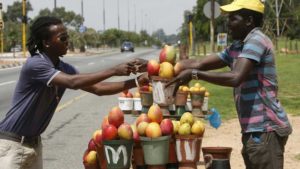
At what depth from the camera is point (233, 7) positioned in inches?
150

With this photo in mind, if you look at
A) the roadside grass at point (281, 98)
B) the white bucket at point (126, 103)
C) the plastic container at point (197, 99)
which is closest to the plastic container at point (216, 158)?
the plastic container at point (197, 99)

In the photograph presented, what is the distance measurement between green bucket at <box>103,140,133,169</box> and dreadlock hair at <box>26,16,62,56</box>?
31.8 inches

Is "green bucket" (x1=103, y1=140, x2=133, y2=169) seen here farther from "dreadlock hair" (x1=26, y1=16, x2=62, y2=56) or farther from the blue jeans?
"dreadlock hair" (x1=26, y1=16, x2=62, y2=56)

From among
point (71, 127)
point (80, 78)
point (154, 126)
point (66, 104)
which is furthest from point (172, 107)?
point (66, 104)

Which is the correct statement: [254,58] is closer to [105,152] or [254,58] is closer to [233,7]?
[233,7]

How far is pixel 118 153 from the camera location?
394 cm

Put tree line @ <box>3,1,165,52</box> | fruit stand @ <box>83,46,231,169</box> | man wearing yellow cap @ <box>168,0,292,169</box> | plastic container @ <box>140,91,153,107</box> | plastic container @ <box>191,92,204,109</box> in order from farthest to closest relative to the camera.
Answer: tree line @ <box>3,1,165,52</box>, plastic container @ <box>191,92,204,109</box>, plastic container @ <box>140,91,153,107</box>, fruit stand @ <box>83,46,231,169</box>, man wearing yellow cap @ <box>168,0,292,169</box>

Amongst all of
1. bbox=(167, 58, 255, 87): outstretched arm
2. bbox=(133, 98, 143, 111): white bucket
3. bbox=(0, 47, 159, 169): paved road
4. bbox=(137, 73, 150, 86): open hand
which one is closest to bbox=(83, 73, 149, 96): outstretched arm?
bbox=(137, 73, 150, 86): open hand

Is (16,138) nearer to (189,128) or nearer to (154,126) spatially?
(154,126)

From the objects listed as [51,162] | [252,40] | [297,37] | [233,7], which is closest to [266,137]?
[252,40]

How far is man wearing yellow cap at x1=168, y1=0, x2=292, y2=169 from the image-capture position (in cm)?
371

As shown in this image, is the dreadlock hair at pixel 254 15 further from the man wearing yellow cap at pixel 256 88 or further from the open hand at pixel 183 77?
the open hand at pixel 183 77

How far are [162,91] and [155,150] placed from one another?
1.61 ft

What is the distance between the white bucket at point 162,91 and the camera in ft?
13.9
